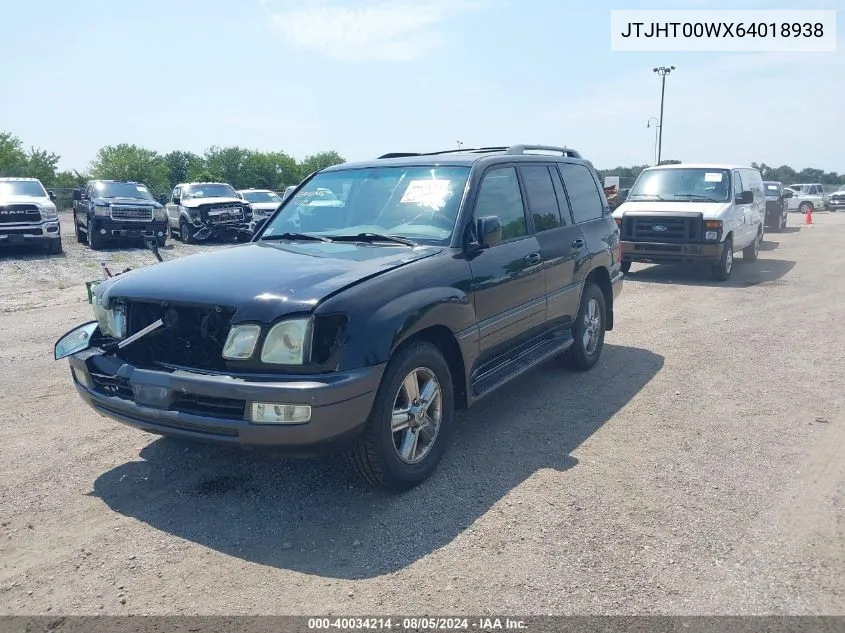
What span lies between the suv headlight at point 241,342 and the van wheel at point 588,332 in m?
3.49

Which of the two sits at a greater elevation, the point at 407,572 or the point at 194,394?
the point at 194,394

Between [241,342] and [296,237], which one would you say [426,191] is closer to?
[296,237]

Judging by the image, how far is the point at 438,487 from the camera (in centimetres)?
409

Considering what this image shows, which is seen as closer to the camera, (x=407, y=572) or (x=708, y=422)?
(x=407, y=572)

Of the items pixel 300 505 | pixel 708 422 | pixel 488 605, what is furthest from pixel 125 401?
pixel 708 422

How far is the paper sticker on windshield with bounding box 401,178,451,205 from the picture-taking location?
4852 millimetres

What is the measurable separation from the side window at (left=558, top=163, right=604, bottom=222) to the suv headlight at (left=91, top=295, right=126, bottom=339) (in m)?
3.94

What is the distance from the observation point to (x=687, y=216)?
1205 cm

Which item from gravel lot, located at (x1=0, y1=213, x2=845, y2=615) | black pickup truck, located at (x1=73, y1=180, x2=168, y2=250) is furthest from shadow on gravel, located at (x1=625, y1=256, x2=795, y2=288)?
black pickup truck, located at (x1=73, y1=180, x2=168, y2=250)

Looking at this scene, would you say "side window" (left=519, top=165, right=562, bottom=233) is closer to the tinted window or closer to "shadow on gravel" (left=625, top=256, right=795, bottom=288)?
the tinted window

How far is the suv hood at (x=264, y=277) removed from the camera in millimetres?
3553

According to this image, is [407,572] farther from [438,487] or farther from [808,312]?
[808,312]

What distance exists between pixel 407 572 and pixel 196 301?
1.76 meters

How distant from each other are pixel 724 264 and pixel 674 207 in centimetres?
135
